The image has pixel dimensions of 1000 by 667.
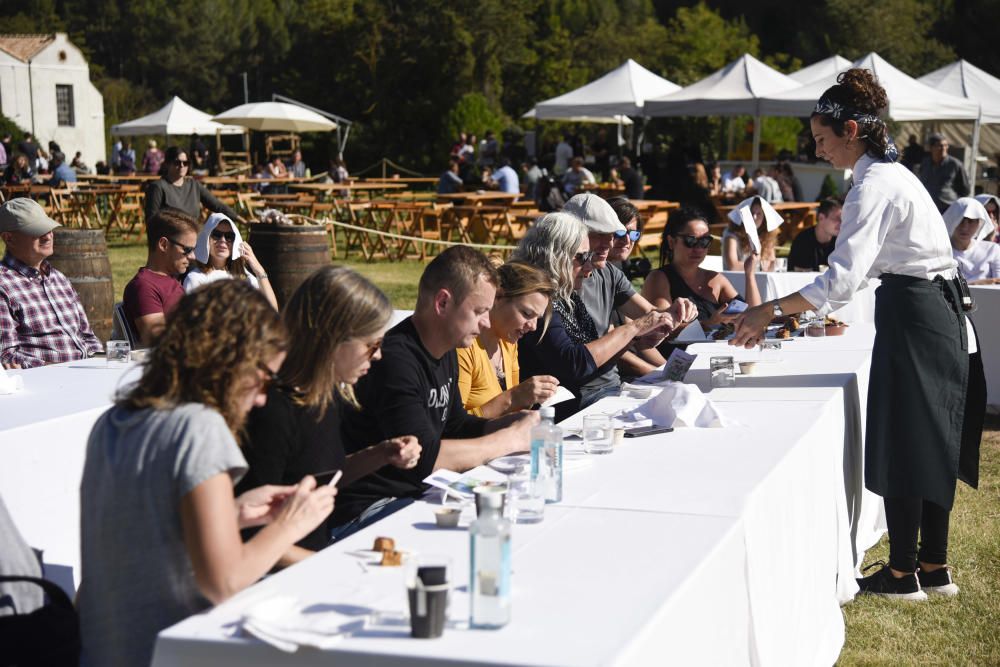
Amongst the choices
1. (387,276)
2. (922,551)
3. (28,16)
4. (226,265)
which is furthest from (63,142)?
(922,551)

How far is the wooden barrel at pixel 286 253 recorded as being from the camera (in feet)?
28.5

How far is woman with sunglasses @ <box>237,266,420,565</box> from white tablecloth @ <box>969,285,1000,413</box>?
5.41 metres

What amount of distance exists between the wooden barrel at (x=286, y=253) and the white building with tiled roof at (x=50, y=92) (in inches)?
1692

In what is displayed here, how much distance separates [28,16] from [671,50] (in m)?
42.5

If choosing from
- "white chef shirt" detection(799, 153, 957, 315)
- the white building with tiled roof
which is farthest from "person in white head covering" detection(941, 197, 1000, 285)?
the white building with tiled roof

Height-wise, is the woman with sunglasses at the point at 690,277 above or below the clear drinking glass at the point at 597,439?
above

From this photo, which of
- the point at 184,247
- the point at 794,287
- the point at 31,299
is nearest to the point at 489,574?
the point at 184,247

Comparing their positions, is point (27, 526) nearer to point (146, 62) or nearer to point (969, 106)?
point (969, 106)

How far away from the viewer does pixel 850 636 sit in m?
3.76

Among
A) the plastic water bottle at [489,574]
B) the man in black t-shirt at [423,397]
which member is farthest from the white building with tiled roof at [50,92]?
the plastic water bottle at [489,574]

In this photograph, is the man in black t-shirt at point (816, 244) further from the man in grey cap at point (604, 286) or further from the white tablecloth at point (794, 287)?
the man in grey cap at point (604, 286)

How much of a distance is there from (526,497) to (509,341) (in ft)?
4.51

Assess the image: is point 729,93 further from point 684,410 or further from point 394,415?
point 394,415

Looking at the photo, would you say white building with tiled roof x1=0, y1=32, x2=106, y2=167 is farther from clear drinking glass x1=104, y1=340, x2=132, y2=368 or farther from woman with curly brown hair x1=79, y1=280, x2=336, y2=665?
woman with curly brown hair x1=79, y1=280, x2=336, y2=665
